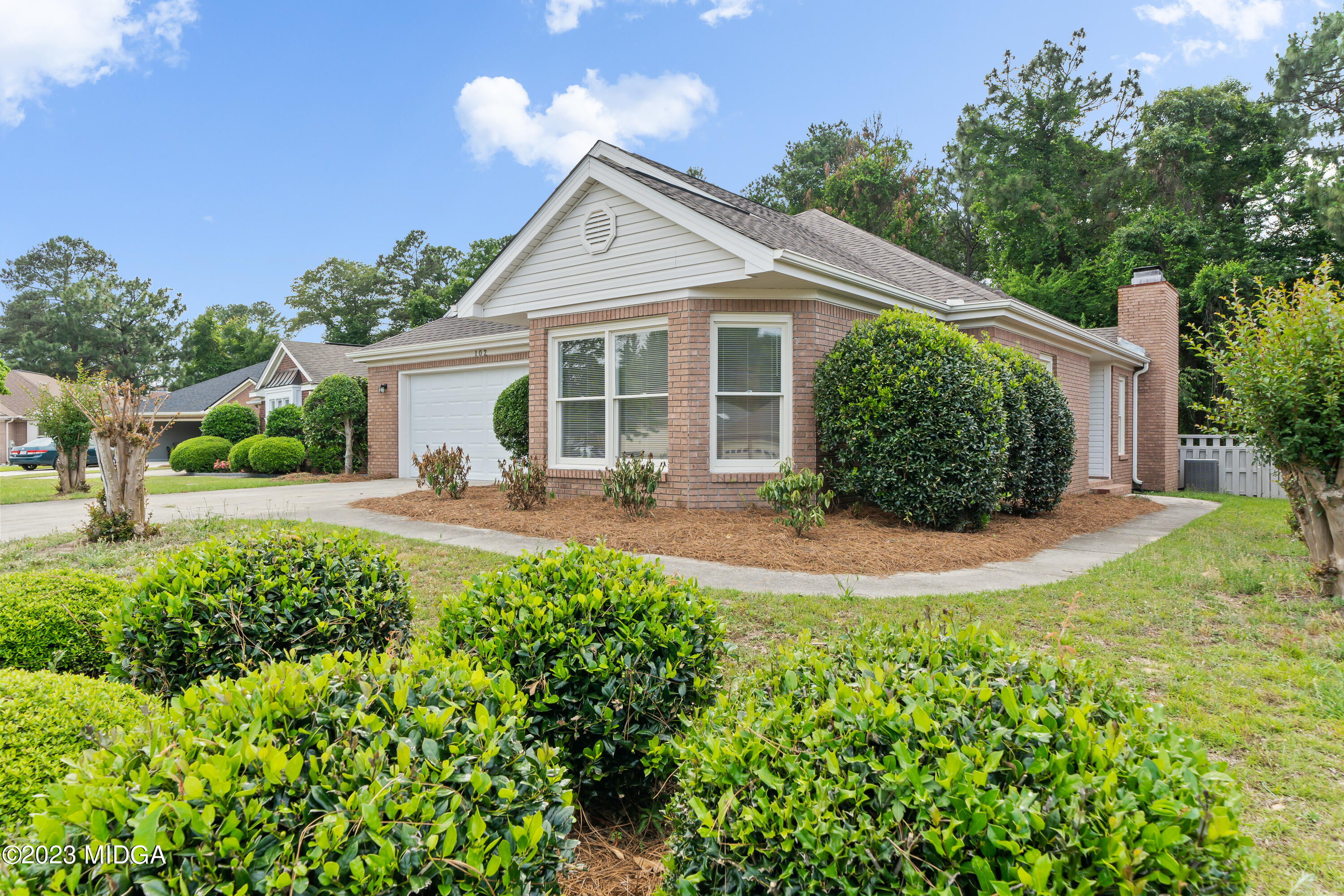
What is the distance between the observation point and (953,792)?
1270 millimetres

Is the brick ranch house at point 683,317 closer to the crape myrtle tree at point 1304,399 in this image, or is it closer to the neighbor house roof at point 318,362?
the crape myrtle tree at point 1304,399

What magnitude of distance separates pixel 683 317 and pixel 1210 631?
643 centimetres

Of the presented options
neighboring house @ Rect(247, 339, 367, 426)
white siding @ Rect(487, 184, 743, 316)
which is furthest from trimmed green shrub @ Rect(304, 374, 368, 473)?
neighboring house @ Rect(247, 339, 367, 426)

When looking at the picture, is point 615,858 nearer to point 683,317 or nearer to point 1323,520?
point 1323,520

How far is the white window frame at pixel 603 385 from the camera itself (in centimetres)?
968

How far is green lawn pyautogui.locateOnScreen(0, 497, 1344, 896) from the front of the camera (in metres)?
2.44

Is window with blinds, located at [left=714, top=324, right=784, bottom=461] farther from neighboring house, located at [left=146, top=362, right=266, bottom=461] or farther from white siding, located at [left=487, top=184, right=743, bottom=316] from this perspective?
neighboring house, located at [left=146, top=362, right=266, bottom=461]

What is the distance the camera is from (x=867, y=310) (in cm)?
1023

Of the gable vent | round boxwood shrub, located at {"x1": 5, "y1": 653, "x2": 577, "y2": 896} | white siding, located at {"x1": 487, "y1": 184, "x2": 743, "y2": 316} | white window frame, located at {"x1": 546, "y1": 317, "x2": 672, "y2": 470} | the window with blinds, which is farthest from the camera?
the gable vent

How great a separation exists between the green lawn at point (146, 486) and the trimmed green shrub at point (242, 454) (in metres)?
0.78

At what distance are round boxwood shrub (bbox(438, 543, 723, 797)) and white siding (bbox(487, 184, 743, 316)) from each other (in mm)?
6563

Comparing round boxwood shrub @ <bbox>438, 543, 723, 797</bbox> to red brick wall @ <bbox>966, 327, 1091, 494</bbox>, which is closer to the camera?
round boxwood shrub @ <bbox>438, 543, 723, 797</bbox>

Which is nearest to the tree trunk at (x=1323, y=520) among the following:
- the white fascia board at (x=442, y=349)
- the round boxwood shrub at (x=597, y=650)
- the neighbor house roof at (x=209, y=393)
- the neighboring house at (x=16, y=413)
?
the round boxwood shrub at (x=597, y=650)

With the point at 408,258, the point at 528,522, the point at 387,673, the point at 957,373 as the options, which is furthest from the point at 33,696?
the point at 408,258
